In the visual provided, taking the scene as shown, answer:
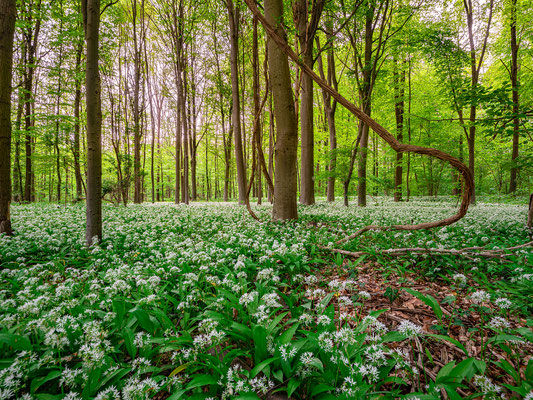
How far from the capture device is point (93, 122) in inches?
172

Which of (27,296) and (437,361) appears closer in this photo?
(437,361)

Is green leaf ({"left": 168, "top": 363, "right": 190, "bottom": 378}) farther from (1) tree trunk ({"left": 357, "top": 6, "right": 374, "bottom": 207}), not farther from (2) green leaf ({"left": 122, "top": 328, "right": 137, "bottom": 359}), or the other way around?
(1) tree trunk ({"left": 357, "top": 6, "right": 374, "bottom": 207})

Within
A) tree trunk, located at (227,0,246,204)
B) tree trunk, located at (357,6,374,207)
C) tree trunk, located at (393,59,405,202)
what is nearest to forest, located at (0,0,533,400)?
tree trunk, located at (357,6,374,207)

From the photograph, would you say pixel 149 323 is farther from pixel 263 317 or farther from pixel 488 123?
pixel 488 123

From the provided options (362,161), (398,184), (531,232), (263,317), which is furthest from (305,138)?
(263,317)

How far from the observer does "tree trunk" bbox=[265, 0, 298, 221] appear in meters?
5.68

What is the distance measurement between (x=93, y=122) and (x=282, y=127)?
419 centimetres

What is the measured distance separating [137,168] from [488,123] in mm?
16026

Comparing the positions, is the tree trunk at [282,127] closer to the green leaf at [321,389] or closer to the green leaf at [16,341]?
the green leaf at [321,389]

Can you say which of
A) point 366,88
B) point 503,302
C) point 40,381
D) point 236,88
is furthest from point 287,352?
point 236,88

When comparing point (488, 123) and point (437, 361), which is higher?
point (488, 123)

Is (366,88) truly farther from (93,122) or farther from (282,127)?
(93,122)

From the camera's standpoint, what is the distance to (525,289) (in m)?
2.28

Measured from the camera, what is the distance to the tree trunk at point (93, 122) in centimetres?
428
